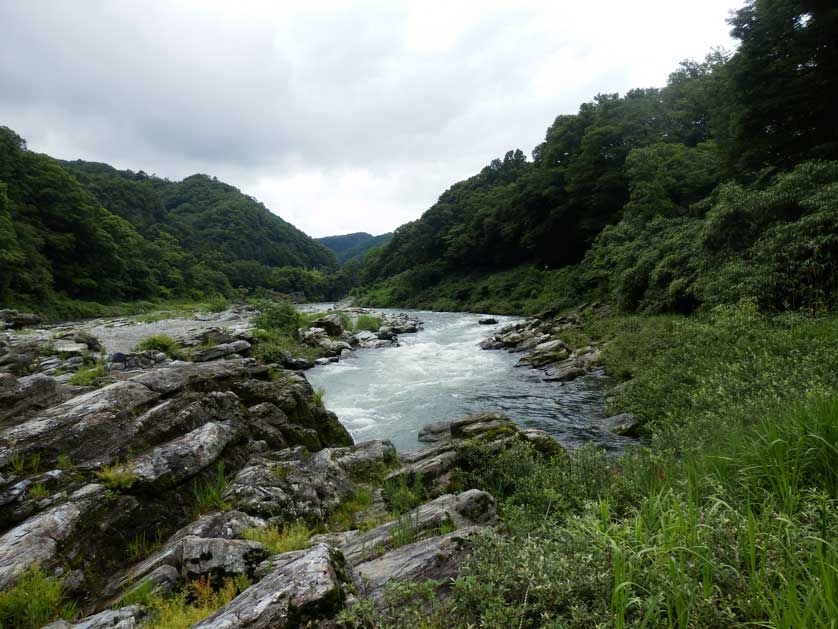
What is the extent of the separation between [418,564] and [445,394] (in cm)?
1204

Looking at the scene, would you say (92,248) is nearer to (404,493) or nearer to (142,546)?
(142,546)

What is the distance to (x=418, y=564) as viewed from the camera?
12.7 feet

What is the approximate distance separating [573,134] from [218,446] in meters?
59.8

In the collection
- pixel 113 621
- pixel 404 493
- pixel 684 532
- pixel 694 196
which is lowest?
pixel 404 493

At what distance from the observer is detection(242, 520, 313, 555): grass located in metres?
4.81

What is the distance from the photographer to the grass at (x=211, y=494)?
5.93 meters

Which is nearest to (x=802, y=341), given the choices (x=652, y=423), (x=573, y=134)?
(x=652, y=423)

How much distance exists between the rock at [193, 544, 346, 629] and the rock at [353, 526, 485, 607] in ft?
1.15

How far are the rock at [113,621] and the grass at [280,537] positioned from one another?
128 cm

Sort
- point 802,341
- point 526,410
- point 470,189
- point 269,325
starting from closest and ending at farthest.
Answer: point 802,341 < point 526,410 < point 269,325 < point 470,189

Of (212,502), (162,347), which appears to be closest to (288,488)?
(212,502)

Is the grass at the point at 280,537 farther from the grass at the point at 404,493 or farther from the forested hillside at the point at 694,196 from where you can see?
the forested hillside at the point at 694,196

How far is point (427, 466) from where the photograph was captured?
759cm

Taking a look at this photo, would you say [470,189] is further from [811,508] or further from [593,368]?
[811,508]
